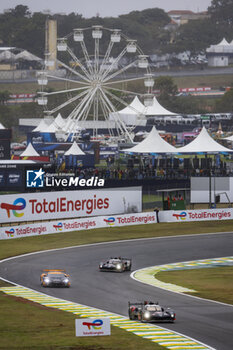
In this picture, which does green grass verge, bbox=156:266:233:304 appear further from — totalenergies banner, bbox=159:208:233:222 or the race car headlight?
totalenergies banner, bbox=159:208:233:222

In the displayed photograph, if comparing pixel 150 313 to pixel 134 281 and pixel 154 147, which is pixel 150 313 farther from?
pixel 154 147

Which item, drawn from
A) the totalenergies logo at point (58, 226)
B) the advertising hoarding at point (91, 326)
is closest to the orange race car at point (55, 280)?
the advertising hoarding at point (91, 326)

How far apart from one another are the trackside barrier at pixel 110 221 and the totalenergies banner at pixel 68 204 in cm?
220

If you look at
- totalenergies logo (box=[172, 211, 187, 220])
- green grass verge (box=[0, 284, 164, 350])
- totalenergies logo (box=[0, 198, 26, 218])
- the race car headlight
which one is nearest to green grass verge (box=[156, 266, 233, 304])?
the race car headlight

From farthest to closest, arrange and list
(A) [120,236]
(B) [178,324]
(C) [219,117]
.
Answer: (C) [219,117], (A) [120,236], (B) [178,324]

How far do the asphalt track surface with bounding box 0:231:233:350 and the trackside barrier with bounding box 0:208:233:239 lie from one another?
4765 mm

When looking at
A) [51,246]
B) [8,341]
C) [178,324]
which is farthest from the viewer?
[51,246]

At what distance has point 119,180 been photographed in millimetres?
75938

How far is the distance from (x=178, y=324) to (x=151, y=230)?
32806 mm

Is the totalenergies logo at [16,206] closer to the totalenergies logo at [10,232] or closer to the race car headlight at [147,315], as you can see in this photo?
the totalenergies logo at [10,232]

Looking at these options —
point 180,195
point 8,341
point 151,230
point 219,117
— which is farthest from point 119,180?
point 219,117

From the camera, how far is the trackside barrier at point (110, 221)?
59344 millimetres

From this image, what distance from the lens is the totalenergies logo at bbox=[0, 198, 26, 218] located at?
61.8 metres

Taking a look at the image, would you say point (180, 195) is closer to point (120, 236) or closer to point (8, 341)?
point (120, 236)
